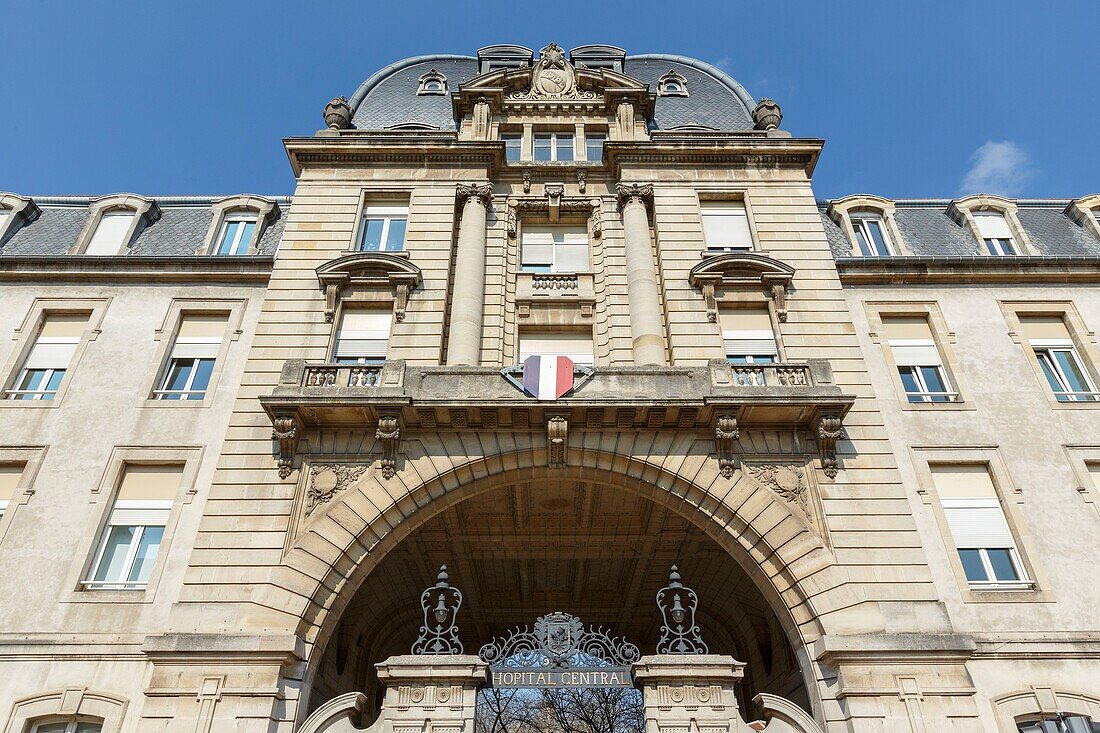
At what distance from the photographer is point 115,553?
13742 millimetres

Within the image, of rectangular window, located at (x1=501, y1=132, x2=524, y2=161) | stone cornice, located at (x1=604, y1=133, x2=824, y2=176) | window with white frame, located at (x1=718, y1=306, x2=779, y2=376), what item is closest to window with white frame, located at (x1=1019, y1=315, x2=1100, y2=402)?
window with white frame, located at (x1=718, y1=306, x2=779, y2=376)

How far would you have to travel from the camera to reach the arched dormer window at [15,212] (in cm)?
1923

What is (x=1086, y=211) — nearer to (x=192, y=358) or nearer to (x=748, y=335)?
(x=748, y=335)

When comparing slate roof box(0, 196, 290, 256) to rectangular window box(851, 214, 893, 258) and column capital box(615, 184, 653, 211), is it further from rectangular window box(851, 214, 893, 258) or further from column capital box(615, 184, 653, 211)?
rectangular window box(851, 214, 893, 258)

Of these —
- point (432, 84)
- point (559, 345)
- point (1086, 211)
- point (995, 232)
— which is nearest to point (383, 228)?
point (559, 345)

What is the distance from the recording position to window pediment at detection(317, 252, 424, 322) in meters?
16.5

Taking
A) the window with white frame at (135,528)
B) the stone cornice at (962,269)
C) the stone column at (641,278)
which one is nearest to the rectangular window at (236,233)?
the window with white frame at (135,528)

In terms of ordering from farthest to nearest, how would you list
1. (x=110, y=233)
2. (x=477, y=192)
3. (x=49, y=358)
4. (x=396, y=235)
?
(x=110, y=233)
(x=477, y=192)
(x=396, y=235)
(x=49, y=358)

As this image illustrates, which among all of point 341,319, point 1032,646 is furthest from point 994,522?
point 341,319

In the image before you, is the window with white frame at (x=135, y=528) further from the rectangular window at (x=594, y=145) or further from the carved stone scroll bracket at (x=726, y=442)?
the rectangular window at (x=594, y=145)

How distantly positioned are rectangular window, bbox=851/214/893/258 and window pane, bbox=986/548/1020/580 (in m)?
8.27

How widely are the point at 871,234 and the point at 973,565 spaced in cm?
966

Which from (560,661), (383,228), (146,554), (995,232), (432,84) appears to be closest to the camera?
(560,661)

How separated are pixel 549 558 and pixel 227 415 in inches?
334
